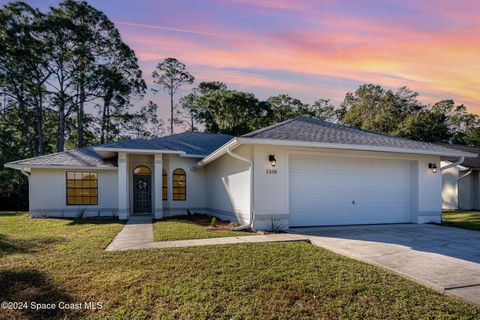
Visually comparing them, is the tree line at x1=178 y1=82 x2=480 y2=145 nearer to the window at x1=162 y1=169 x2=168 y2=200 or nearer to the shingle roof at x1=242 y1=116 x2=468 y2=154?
the window at x1=162 y1=169 x2=168 y2=200

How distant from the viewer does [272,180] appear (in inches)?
368

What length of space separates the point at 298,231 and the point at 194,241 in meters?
3.16

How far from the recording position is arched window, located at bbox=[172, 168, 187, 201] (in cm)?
1516

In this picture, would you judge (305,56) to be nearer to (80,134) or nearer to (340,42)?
(340,42)

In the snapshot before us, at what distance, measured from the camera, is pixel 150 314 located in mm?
3893

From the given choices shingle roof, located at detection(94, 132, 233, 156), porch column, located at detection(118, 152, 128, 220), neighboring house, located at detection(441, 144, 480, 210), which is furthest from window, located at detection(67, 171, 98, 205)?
neighboring house, located at detection(441, 144, 480, 210)

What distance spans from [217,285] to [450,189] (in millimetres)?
19143

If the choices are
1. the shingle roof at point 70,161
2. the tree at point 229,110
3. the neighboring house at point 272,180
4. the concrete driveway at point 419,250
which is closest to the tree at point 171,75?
the tree at point 229,110

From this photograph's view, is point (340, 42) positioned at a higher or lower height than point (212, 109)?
lower

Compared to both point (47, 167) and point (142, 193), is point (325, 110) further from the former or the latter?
point (47, 167)

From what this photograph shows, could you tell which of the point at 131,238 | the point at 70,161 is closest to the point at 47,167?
the point at 70,161

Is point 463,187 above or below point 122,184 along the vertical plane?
below

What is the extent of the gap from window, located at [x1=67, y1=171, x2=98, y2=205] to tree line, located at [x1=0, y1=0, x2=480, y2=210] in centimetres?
972

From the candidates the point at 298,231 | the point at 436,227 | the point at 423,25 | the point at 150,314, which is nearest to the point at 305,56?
the point at 423,25
